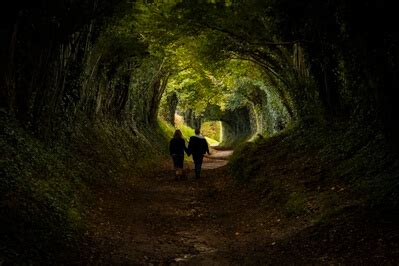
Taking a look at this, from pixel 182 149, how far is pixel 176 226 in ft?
23.3

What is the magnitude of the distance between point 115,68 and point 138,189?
7.68m

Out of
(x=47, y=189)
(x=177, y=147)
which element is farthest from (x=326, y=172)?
(x=177, y=147)

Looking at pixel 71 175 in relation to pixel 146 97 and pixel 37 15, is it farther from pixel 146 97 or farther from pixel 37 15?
pixel 146 97

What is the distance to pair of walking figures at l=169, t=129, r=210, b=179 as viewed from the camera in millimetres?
15953

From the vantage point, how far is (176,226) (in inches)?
355

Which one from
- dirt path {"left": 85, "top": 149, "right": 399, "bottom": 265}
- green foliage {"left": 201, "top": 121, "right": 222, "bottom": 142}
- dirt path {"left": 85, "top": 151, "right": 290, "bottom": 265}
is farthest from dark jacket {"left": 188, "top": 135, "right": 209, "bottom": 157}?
green foliage {"left": 201, "top": 121, "right": 222, "bottom": 142}

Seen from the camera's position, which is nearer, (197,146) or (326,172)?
(326,172)

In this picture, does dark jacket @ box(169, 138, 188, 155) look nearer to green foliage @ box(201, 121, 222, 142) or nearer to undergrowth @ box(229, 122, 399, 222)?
undergrowth @ box(229, 122, 399, 222)

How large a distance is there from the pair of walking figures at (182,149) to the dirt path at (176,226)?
6.81 feet

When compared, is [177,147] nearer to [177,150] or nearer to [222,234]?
[177,150]

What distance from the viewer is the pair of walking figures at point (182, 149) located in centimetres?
1595

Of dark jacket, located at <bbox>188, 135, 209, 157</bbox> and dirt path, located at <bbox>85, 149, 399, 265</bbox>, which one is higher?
dark jacket, located at <bbox>188, 135, 209, 157</bbox>

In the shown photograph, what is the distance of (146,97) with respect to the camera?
2978 cm

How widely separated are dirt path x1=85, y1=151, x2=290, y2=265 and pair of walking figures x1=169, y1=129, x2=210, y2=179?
2.08 m
